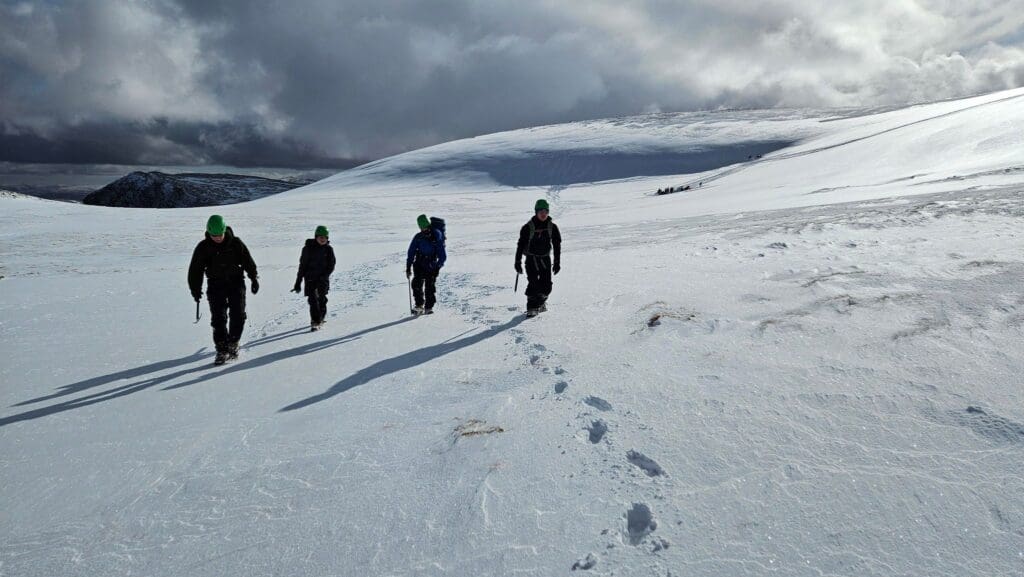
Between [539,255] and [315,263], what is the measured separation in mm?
3418

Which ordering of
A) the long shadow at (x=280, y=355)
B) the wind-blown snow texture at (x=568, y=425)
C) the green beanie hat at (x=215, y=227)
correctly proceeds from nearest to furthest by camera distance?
the wind-blown snow texture at (x=568, y=425), the long shadow at (x=280, y=355), the green beanie hat at (x=215, y=227)

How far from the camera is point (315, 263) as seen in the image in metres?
7.66

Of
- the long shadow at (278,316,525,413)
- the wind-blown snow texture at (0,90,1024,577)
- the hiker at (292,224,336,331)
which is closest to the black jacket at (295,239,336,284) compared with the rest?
the hiker at (292,224,336,331)

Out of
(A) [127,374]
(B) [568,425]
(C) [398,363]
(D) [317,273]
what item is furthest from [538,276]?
(A) [127,374]

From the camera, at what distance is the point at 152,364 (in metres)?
5.95

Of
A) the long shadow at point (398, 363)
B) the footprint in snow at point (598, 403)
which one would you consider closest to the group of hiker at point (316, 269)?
the long shadow at point (398, 363)

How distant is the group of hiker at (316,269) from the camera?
239 inches

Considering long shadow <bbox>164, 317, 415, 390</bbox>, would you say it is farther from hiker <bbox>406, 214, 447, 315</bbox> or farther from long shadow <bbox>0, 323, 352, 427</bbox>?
hiker <bbox>406, 214, 447, 315</bbox>

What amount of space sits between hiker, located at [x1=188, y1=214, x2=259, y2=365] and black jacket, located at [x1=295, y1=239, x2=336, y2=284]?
128 centimetres

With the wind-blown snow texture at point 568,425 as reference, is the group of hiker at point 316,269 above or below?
above

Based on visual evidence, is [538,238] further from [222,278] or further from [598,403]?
[222,278]

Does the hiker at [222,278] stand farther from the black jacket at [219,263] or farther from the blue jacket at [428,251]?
the blue jacket at [428,251]

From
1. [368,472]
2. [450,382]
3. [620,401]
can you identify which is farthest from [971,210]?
[368,472]

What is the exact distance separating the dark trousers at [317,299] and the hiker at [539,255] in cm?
301
